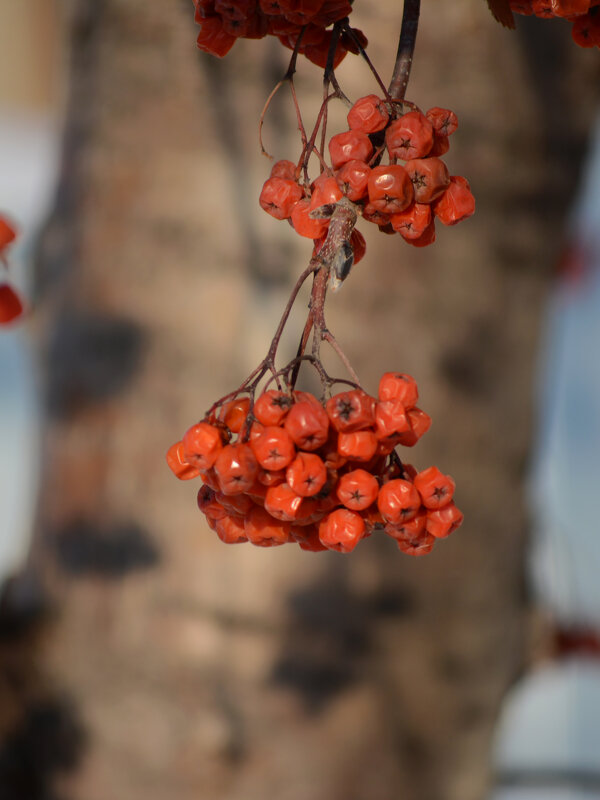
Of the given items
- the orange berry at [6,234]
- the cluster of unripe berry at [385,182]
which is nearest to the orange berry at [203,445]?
the cluster of unripe berry at [385,182]

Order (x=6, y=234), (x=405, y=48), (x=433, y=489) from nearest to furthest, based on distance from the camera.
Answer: (x=405, y=48), (x=433, y=489), (x=6, y=234)

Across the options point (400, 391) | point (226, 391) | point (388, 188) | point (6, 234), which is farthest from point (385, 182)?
point (226, 391)

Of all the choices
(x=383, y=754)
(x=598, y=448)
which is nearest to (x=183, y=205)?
(x=383, y=754)

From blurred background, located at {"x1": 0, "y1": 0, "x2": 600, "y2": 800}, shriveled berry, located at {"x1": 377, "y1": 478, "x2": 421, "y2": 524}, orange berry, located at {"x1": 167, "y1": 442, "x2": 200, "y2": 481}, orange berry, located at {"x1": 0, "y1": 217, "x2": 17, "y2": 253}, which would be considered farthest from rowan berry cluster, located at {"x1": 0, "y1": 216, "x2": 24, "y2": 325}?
blurred background, located at {"x1": 0, "y1": 0, "x2": 600, "y2": 800}

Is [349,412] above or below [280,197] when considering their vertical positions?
below

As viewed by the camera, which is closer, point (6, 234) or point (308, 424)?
point (308, 424)

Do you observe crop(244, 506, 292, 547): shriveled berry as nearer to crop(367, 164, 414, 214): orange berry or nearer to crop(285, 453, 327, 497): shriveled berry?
crop(285, 453, 327, 497): shriveled berry

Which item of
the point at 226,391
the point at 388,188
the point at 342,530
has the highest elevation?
the point at 226,391

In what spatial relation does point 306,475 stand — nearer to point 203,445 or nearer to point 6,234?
point 203,445
